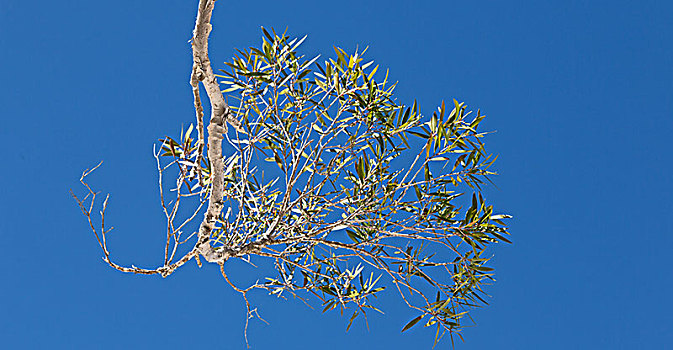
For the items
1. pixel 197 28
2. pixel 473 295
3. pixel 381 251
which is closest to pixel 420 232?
pixel 381 251

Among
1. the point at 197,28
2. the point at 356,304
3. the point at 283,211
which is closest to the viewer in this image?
the point at 197,28

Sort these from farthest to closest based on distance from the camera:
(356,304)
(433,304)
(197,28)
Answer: (356,304) → (433,304) → (197,28)

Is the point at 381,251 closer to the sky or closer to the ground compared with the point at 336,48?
closer to the ground

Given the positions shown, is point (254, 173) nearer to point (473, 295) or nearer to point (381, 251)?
point (381, 251)

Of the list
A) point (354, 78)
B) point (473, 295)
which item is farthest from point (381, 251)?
point (354, 78)

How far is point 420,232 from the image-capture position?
8.56ft

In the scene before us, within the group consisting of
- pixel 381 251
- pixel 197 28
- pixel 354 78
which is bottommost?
pixel 381 251

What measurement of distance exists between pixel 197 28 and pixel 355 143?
0.87m

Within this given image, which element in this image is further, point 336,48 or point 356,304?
point 356,304

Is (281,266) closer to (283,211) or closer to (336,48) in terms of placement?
(283,211)

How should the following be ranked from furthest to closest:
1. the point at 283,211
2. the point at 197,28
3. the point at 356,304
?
the point at 356,304, the point at 283,211, the point at 197,28

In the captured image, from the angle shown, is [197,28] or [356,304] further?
[356,304]

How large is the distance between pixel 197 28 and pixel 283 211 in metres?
0.80

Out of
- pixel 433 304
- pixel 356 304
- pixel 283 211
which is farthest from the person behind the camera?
pixel 356 304
